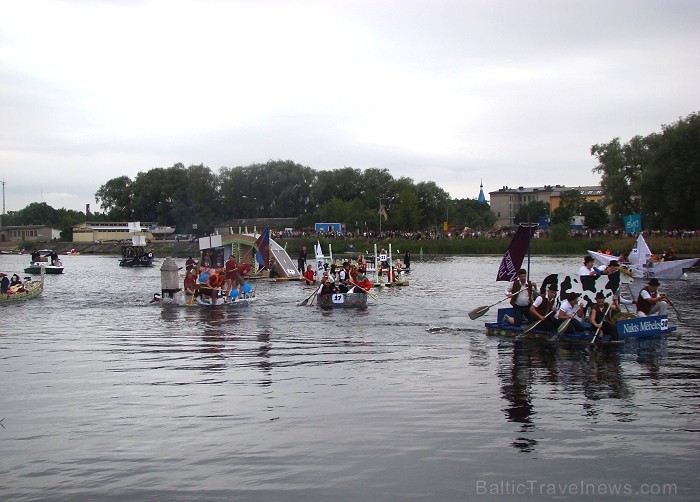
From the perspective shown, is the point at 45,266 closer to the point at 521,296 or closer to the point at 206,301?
the point at 206,301

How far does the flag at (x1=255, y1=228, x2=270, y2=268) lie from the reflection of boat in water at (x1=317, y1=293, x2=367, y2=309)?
1755cm

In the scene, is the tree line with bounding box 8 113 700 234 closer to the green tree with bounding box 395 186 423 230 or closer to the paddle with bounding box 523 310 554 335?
the green tree with bounding box 395 186 423 230

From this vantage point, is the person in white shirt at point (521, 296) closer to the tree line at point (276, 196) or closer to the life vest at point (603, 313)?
the life vest at point (603, 313)

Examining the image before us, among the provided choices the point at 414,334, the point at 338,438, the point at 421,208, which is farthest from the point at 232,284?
the point at 421,208

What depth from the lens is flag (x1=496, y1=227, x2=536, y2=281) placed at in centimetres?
2372

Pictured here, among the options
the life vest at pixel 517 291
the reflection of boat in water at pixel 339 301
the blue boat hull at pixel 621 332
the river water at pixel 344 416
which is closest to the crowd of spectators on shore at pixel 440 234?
the reflection of boat in water at pixel 339 301

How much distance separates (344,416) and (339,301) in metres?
18.8

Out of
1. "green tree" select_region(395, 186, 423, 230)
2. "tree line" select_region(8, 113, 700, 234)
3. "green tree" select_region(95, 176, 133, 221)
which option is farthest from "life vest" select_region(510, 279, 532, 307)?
"green tree" select_region(95, 176, 133, 221)

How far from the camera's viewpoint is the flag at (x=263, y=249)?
50256 mm

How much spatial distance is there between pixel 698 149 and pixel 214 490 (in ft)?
255

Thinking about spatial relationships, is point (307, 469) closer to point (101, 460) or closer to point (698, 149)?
point (101, 460)

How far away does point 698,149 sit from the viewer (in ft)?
255

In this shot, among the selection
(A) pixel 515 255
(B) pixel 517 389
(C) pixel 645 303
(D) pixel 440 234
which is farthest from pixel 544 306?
(D) pixel 440 234

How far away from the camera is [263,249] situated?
2007 inches
